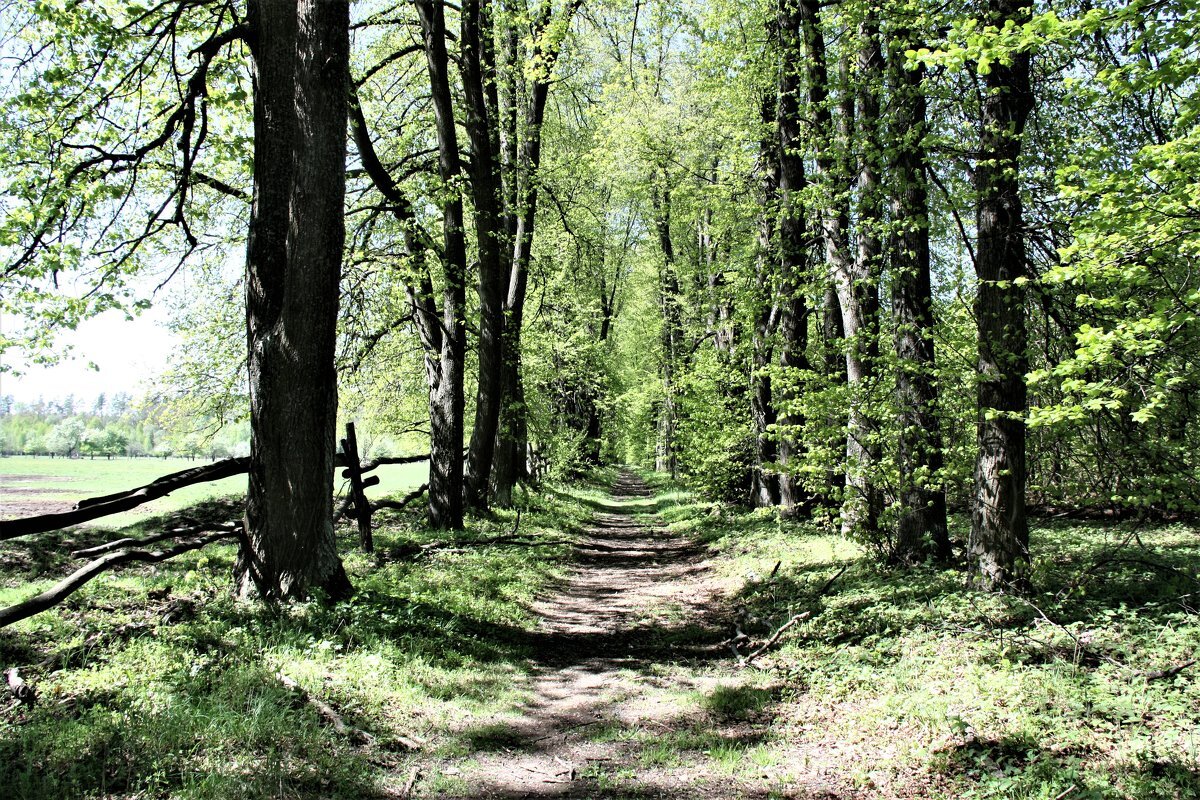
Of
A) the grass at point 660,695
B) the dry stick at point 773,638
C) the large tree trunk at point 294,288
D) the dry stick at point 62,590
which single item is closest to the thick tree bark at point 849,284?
the grass at point 660,695

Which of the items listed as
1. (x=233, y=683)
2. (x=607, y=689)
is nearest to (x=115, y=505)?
(x=233, y=683)

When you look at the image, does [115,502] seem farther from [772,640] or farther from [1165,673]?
[1165,673]

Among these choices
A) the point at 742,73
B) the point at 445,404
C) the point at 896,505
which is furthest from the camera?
the point at 742,73

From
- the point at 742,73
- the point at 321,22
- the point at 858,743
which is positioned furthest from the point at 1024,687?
the point at 742,73

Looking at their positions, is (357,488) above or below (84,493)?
above

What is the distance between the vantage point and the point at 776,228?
521 inches

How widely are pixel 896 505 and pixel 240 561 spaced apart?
773 cm

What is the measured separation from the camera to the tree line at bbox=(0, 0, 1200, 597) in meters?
5.76

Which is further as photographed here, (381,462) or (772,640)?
(381,462)

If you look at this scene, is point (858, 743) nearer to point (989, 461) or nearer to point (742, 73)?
point (989, 461)

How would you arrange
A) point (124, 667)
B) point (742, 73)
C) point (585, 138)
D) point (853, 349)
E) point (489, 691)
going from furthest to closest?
point (585, 138)
point (742, 73)
point (853, 349)
point (489, 691)
point (124, 667)

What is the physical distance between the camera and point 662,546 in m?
15.6

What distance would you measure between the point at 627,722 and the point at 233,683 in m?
2.90

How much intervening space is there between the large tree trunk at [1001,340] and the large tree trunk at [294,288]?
21.0ft
